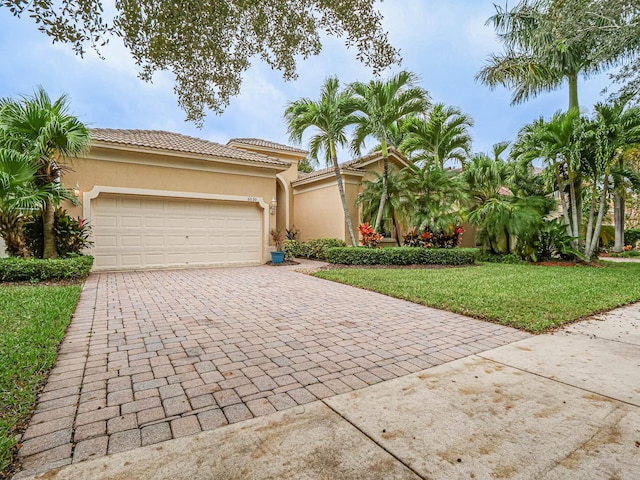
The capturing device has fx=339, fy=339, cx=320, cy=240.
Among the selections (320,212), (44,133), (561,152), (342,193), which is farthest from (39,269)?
(561,152)

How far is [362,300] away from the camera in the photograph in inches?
255

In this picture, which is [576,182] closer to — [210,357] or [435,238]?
[435,238]

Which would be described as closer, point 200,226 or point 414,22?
point 414,22

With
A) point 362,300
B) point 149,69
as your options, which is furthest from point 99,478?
point 362,300

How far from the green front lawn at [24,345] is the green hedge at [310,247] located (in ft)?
27.4

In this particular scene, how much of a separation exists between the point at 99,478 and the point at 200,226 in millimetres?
10601

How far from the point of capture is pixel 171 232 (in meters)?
11.3

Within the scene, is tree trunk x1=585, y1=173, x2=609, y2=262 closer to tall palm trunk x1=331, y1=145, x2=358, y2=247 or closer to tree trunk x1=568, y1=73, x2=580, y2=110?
tree trunk x1=568, y1=73, x2=580, y2=110

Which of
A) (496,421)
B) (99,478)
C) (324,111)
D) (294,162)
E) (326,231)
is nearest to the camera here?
(99,478)

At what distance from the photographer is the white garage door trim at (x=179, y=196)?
388 inches

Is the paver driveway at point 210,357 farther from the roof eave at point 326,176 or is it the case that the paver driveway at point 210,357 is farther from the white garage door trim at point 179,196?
the roof eave at point 326,176

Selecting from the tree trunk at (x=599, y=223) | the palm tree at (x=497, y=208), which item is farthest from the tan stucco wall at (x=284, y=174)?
the tree trunk at (x=599, y=223)

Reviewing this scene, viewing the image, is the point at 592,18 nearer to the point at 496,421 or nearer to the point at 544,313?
the point at 544,313

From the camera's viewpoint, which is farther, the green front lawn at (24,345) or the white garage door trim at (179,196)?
the white garage door trim at (179,196)
